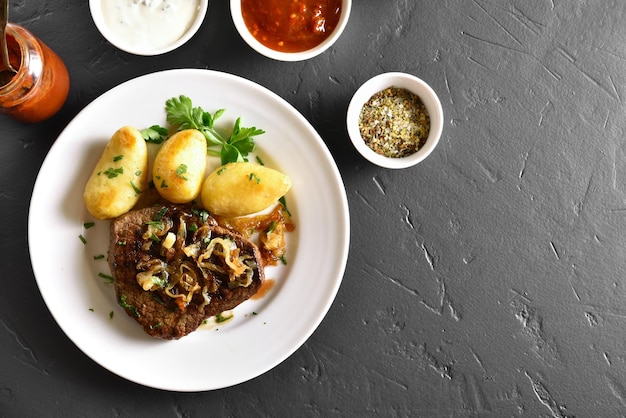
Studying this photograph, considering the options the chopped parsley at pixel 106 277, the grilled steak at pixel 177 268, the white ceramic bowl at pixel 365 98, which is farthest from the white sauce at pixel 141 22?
the chopped parsley at pixel 106 277

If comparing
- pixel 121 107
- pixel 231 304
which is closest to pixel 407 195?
pixel 231 304

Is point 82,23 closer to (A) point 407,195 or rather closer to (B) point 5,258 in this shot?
(B) point 5,258

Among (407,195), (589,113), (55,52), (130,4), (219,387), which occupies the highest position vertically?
(130,4)

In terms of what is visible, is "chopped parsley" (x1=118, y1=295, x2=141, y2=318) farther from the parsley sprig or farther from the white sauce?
the white sauce

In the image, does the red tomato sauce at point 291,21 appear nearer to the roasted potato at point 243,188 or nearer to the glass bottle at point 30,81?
the roasted potato at point 243,188

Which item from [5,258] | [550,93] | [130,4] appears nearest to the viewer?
[130,4]

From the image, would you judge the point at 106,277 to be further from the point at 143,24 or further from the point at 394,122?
the point at 394,122

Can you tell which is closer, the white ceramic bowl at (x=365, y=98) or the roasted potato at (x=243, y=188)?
the roasted potato at (x=243, y=188)
